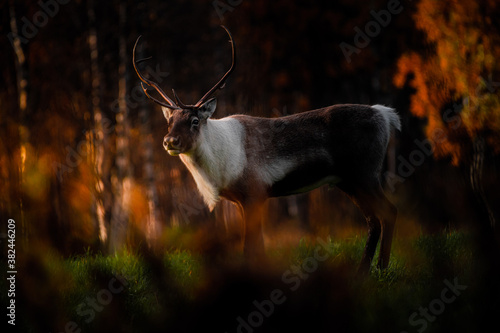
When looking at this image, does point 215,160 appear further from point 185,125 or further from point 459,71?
point 459,71

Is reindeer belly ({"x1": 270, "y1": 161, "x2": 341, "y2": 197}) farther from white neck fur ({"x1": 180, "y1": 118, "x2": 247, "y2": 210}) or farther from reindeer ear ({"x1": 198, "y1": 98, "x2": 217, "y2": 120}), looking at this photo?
Result: reindeer ear ({"x1": 198, "y1": 98, "x2": 217, "y2": 120})

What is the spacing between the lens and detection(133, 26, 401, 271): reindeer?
15.3 feet

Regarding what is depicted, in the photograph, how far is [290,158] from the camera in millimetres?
4809

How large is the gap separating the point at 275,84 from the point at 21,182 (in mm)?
7574

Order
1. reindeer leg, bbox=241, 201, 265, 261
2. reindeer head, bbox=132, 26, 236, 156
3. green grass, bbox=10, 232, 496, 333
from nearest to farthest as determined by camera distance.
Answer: green grass, bbox=10, 232, 496, 333, reindeer head, bbox=132, 26, 236, 156, reindeer leg, bbox=241, 201, 265, 261

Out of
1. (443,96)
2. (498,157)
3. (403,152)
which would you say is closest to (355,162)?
(443,96)

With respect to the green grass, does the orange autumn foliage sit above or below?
above

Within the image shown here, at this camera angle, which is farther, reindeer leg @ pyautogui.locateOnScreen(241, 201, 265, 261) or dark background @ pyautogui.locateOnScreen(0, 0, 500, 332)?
dark background @ pyautogui.locateOnScreen(0, 0, 500, 332)

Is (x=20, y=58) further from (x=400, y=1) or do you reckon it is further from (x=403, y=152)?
(x=403, y=152)

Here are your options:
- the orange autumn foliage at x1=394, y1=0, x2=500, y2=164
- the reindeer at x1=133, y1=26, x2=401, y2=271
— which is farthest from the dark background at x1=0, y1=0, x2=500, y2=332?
the reindeer at x1=133, y1=26, x2=401, y2=271

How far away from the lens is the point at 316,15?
10727 mm

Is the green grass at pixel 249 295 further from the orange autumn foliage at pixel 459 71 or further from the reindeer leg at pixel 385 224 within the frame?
the orange autumn foliage at pixel 459 71

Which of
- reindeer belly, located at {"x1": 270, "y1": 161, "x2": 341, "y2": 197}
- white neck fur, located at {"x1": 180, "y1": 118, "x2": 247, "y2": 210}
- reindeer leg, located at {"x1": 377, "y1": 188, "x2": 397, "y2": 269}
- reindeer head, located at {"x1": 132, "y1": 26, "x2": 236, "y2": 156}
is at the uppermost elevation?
reindeer head, located at {"x1": 132, "y1": 26, "x2": 236, "y2": 156}

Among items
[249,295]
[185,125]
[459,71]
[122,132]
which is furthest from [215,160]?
[122,132]
